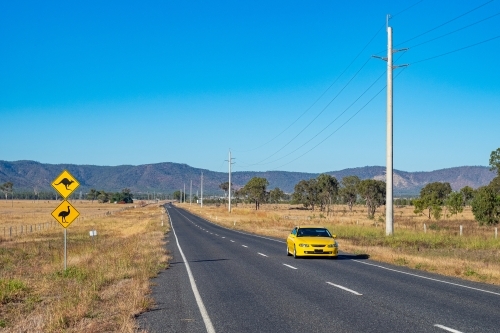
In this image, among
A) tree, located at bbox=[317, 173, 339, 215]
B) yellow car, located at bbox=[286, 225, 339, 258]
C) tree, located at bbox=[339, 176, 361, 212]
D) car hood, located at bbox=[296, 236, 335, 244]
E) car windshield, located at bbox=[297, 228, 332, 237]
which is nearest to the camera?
yellow car, located at bbox=[286, 225, 339, 258]

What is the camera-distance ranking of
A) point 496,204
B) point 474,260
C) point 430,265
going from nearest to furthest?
1. point 430,265
2. point 474,260
3. point 496,204

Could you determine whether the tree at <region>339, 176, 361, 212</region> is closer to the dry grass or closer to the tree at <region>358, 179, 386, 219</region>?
the tree at <region>358, 179, 386, 219</region>

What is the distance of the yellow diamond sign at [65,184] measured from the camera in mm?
17594

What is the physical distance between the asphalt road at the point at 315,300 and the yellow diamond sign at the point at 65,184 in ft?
13.0

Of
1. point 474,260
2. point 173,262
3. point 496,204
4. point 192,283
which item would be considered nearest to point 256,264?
point 173,262

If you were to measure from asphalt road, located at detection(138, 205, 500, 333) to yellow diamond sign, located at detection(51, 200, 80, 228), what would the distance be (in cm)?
345

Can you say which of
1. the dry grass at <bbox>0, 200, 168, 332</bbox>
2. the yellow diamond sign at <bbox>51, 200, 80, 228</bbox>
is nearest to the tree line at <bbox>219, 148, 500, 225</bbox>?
the dry grass at <bbox>0, 200, 168, 332</bbox>

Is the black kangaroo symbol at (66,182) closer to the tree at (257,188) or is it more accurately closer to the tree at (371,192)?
the tree at (371,192)

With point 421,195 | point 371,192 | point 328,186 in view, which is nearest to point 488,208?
point 421,195

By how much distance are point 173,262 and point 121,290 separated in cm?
811

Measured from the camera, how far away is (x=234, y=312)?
35.0ft

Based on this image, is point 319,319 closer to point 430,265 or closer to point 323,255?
point 430,265

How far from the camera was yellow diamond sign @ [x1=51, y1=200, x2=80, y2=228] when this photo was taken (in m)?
17.8

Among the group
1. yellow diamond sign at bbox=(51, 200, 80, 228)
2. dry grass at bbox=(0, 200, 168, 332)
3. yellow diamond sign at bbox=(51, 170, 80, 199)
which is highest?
yellow diamond sign at bbox=(51, 170, 80, 199)
